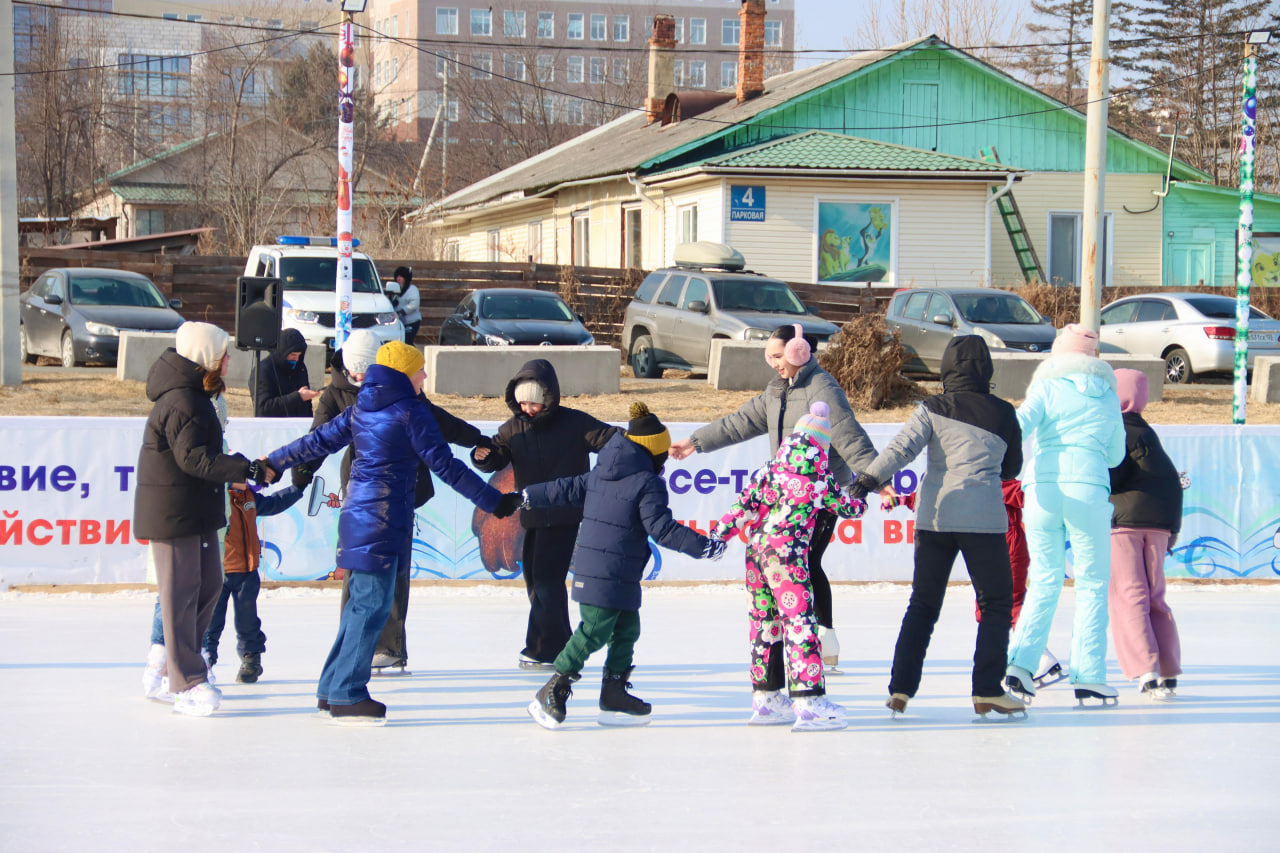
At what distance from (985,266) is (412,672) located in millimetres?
23910

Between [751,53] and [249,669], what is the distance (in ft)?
93.9

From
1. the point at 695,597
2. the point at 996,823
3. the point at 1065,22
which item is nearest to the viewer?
the point at 996,823

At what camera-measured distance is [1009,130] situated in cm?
3259

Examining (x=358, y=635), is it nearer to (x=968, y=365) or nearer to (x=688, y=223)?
(x=968, y=365)

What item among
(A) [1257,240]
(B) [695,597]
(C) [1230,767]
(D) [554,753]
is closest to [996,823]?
(C) [1230,767]

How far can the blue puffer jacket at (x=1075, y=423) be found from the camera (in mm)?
6047

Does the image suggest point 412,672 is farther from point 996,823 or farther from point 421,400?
point 996,823

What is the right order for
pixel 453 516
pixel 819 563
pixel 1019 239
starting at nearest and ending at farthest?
pixel 819 563 < pixel 453 516 < pixel 1019 239

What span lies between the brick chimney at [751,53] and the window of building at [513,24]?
5432 cm

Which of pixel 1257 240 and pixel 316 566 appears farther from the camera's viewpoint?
pixel 1257 240

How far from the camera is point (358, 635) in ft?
18.8

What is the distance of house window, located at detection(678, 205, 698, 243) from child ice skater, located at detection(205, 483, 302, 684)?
23.2 metres

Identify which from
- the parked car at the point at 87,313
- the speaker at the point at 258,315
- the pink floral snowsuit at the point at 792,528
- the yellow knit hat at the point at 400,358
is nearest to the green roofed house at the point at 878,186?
the parked car at the point at 87,313

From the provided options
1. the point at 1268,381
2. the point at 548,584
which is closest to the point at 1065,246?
the point at 1268,381
